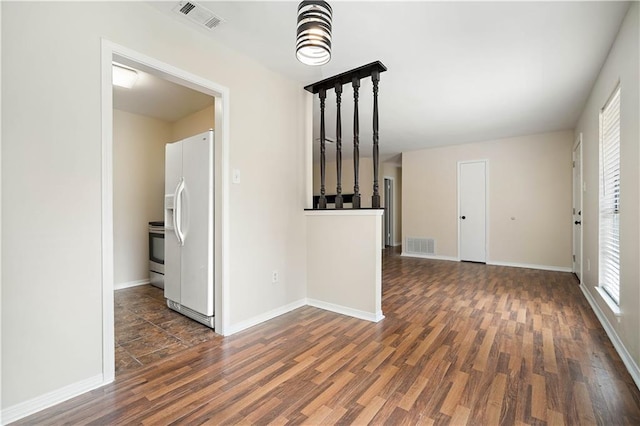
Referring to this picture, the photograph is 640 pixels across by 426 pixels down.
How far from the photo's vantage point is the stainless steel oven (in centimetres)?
393

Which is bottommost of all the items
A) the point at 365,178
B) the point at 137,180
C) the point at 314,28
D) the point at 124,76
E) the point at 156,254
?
the point at 156,254

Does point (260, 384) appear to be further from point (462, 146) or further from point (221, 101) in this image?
point (462, 146)

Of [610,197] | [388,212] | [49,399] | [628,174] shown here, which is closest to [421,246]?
[388,212]

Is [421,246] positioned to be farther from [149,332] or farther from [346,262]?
[149,332]

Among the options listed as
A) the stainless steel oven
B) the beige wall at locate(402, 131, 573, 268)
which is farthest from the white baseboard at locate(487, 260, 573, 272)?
the stainless steel oven

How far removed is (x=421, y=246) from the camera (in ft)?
22.1

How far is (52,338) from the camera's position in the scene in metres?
1.62

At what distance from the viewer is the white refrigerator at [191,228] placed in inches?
104

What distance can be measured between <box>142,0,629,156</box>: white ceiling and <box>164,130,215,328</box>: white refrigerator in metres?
1.00

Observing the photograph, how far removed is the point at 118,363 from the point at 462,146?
6526 mm

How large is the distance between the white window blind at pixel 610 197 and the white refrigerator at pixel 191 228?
3.45 meters

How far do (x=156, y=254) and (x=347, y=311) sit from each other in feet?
9.09

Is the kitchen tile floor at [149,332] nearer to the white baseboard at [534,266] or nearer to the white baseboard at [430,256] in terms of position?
the white baseboard at [430,256]

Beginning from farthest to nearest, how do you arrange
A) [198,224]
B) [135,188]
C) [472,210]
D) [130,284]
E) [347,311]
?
[472,210] < [135,188] < [130,284] < [347,311] < [198,224]
